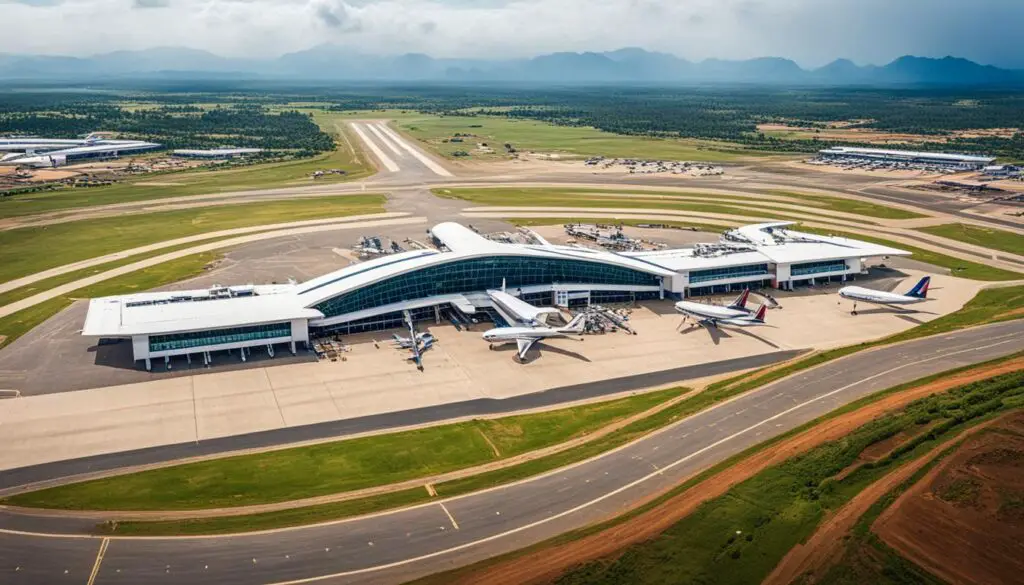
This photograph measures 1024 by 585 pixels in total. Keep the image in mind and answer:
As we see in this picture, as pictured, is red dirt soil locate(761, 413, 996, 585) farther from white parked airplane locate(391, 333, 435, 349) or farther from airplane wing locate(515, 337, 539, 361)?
white parked airplane locate(391, 333, 435, 349)

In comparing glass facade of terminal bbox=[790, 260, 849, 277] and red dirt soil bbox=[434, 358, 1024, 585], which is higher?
glass facade of terminal bbox=[790, 260, 849, 277]

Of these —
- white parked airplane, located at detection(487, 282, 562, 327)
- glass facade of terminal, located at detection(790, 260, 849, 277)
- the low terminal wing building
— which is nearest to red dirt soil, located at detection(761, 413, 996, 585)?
white parked airplane, located at detection(487, 282, 562, 327)

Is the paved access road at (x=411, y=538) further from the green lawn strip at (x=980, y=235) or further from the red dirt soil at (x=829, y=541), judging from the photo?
the green lawn strip at (x=980, y=235)

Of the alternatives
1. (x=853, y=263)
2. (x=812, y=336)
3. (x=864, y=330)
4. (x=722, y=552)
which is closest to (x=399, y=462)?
(x=722, y=552)

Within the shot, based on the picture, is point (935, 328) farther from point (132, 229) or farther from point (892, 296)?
point (132, 229)

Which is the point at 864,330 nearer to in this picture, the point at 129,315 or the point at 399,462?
the point at 399,462

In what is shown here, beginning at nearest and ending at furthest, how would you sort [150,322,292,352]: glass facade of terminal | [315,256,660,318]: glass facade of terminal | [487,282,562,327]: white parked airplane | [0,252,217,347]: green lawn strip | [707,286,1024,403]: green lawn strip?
[707,286,1024,403]: green lawn strip, [150,322,292,352]: glass facade of terminal, [487,282,562,327]: white parked airplane, [0,252,217,347]: green lawn strip, [315,256,660,318]: glass facade of terminal

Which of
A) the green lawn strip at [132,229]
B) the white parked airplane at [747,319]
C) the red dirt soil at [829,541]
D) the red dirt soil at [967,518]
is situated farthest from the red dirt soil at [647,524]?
the green lawn strip at [132,229]
